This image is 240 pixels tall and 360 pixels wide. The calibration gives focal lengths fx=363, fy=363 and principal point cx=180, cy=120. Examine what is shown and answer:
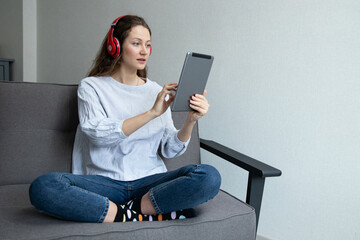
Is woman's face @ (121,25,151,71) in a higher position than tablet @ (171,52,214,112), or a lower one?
higher

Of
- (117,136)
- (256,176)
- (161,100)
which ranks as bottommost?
(256,176)

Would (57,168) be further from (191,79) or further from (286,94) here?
(286,94)

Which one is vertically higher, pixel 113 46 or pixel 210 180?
pixel 113 46

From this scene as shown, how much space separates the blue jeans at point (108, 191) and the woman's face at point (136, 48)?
445mm

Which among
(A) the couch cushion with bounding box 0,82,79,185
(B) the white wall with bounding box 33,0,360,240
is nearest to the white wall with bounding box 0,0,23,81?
(B) the white wall with bounding box 33,0,360,240

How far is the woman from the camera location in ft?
3.56

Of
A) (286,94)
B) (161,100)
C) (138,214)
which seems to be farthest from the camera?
(286,94)

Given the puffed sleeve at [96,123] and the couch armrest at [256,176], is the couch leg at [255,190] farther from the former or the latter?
the puffed sleeve at [96,123]

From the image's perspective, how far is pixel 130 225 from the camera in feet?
3.52

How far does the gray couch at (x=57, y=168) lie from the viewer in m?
1.05

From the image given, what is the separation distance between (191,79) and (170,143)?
0.34 meters

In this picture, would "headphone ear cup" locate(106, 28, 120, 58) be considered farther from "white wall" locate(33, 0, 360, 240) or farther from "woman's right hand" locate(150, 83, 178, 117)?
"white wall" locate(33, 0, 360, 240)

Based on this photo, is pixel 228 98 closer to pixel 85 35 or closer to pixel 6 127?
pixel 6 127

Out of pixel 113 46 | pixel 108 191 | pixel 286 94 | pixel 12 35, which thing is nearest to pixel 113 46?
pixel 113 46
